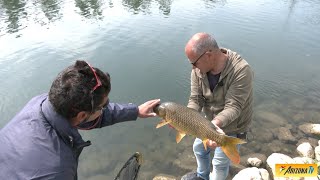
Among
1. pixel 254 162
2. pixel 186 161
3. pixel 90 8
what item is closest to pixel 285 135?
pixel 254 162

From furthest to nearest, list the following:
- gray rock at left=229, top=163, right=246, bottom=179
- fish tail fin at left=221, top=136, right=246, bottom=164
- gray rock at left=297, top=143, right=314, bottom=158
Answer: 1. gray rock at left=297, top=143, right=314, bottom=158
2. gray rock at left=229, top=163, right=246, bottom=179
3. fish tail fin at left=221, top=136, right=246, bottom=164

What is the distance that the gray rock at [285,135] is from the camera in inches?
329

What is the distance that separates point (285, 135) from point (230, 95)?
A: 515 centimetres

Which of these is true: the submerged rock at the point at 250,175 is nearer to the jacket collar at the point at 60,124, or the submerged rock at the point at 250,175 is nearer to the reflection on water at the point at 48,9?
the jacket collar at the point at 60,124

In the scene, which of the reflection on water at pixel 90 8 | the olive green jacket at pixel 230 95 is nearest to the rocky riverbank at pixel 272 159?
the olive green jacket at pixel 230 95

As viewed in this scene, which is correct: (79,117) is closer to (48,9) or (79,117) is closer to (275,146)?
(275,146)

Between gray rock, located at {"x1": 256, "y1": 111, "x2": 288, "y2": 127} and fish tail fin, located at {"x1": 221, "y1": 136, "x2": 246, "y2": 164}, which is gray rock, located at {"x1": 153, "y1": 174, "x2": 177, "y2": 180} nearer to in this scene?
fish tail fin, located at {"x1": 221, "y1": 136, "x2": 246, "y2": 164}

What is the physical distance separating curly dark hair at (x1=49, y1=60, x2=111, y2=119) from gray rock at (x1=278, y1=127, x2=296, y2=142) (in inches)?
278

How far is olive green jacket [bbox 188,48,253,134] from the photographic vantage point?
13.3 feet

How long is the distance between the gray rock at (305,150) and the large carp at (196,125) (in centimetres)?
433

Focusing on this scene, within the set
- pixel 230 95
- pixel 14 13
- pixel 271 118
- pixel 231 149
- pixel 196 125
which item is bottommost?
pixel 14 13

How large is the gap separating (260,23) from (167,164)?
11885 millimetres

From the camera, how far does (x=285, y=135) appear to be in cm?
853

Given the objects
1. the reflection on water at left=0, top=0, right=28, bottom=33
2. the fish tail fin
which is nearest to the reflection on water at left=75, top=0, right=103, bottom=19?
the reflection on water at left=0, top=0, right=28, bottom=33
